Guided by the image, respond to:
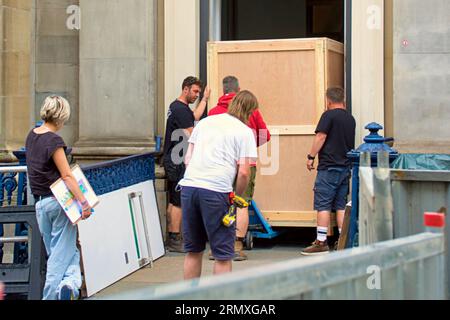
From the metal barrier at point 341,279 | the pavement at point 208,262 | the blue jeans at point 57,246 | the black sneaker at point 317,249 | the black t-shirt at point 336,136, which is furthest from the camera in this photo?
the black sneaker at point 317,249

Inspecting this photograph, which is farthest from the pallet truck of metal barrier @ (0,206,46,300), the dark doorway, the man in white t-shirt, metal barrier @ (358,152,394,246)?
the dark doorway

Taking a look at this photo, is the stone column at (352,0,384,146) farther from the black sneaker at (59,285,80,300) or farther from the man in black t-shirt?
the black sneaker at (59,285,80,300)

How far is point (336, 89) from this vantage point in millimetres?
8711

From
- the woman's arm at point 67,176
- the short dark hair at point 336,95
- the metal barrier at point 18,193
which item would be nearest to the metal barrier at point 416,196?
the woman's arm at point 67,176

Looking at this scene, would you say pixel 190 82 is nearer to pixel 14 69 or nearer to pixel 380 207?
pixel 14 69

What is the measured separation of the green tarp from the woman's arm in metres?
3.38

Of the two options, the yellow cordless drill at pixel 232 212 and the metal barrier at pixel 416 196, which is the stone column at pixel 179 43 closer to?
the yellow cordless drill at pixel 232 212

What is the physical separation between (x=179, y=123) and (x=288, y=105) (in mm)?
1285

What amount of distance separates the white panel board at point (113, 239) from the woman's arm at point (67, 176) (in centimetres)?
70

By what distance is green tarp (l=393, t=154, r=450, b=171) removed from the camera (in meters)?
8.19

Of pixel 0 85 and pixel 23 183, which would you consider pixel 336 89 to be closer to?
pixel 23 183

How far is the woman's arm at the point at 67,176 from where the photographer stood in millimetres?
6203

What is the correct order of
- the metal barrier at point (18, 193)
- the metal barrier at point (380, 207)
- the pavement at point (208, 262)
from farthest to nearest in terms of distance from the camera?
the pavement at point (208, 262) → the metal barrier at point (18, 193) → the metal barrier at point (380, 207)
